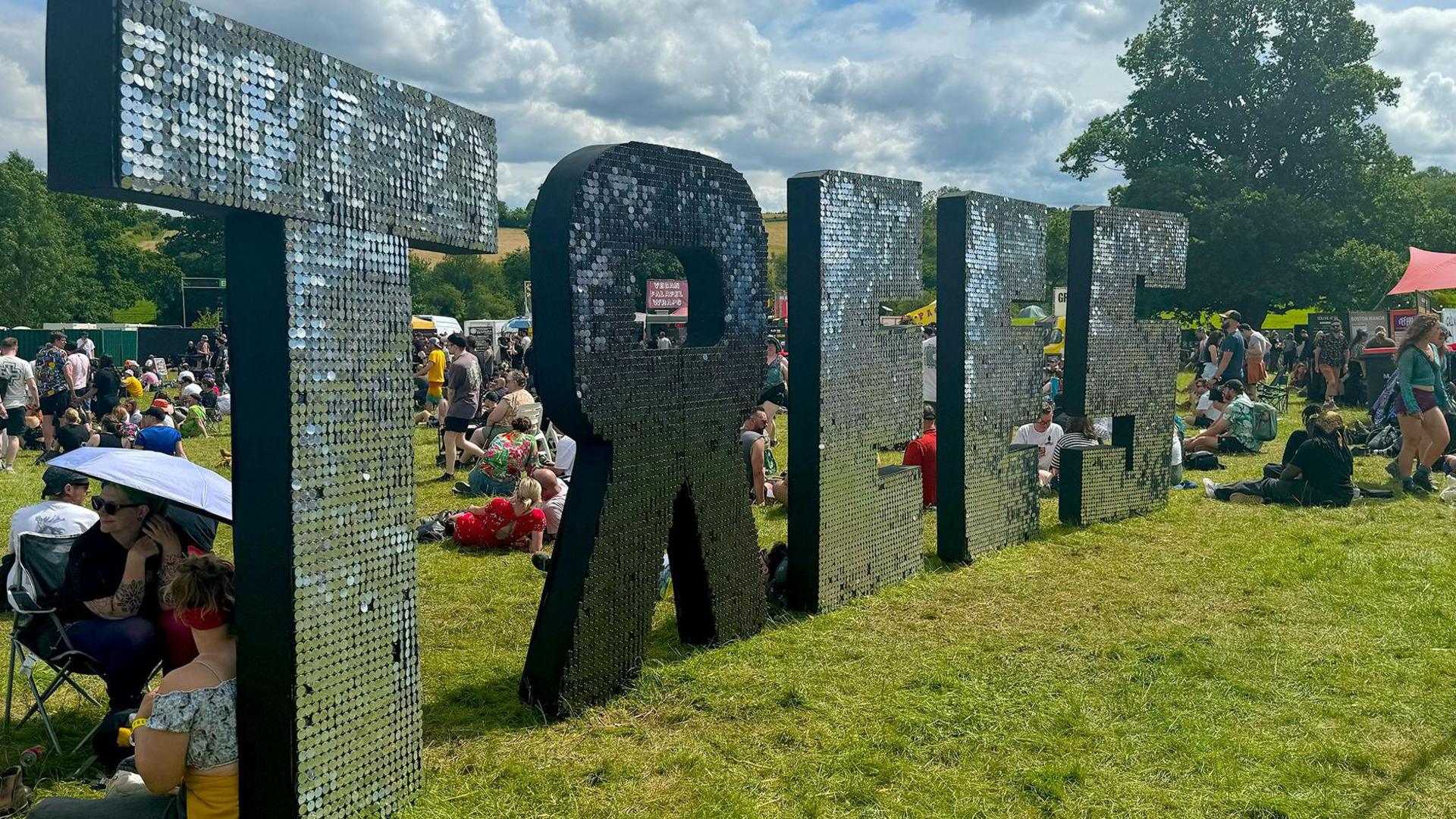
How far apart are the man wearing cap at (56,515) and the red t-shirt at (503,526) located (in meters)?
3.31

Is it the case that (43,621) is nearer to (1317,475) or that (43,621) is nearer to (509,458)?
(509,458)

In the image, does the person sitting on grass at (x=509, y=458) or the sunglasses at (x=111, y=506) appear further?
the person sitting on grass at (x=509, y=458)

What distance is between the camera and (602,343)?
5.73m

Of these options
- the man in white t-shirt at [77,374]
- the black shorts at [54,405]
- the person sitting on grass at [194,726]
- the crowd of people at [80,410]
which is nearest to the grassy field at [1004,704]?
the person sitting on grass at [194,726]

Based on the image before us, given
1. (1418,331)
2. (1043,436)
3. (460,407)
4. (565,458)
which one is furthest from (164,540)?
(1418,331)

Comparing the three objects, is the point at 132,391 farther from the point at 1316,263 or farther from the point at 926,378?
the point at 1316,263

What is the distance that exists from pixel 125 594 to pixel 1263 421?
1449 centimetres

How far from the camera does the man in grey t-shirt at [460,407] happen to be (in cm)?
1369

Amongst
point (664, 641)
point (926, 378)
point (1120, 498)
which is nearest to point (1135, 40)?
point (926, 378)

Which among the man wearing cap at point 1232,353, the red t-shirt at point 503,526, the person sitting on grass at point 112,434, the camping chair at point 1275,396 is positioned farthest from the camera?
the camping chair at point 1275,396

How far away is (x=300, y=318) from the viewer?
13.4 ft

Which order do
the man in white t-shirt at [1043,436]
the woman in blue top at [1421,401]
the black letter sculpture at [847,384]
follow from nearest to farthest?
the black letter sculpture at [847,384] → the woman in blue top at [1421,401] → the man in white t-shirt at [1043,436]

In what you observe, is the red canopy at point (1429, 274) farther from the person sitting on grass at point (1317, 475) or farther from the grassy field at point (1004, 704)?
the grassy field at point (1004, 704)

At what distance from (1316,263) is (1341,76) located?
5.64 meters
